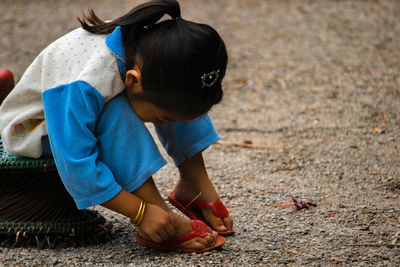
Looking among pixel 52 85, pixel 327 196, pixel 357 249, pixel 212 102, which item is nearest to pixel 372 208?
pixel 327 196

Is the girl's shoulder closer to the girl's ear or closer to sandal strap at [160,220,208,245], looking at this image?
the girl's ear

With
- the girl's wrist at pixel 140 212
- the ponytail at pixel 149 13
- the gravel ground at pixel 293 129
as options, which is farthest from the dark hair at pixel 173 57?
the gravel ground at pixel 293 129

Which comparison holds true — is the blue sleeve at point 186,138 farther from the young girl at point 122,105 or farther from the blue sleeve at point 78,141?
the blue sleeve at point 78,141

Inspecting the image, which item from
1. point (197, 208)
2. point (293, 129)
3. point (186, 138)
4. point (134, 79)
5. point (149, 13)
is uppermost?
point (149, 13)

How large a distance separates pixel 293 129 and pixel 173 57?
152 cm

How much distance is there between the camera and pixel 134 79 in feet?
4.89

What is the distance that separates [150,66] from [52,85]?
0.30m

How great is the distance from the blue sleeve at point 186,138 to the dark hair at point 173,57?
0.22 m

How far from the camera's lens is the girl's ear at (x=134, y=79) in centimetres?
148

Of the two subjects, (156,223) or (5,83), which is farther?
(5,83)

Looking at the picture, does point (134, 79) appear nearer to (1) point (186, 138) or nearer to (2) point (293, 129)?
(1) point (186, 138)

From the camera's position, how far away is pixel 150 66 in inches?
57.3

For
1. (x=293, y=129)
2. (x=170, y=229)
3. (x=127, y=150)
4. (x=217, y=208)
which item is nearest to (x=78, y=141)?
(x=127, y=150)

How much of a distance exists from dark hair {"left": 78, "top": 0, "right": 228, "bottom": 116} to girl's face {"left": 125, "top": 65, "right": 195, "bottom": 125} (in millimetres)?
18
